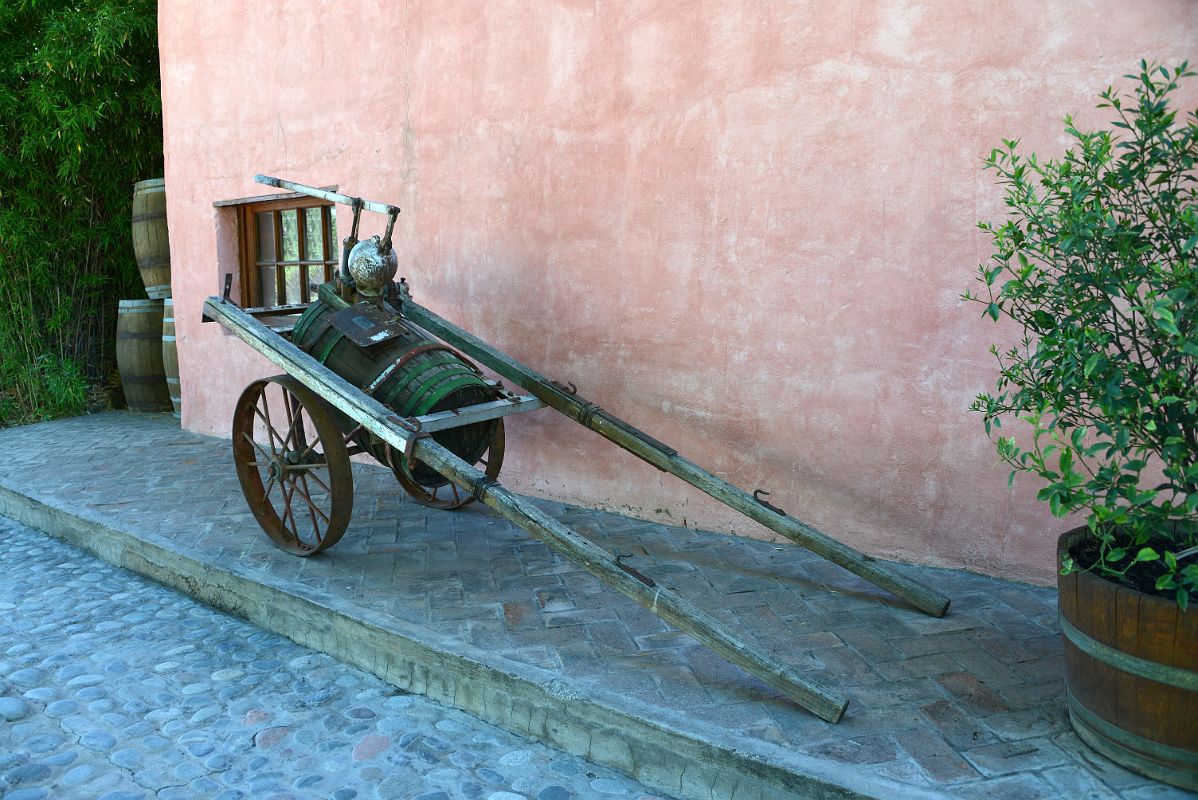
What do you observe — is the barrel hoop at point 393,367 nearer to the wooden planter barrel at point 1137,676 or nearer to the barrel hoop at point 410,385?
the barrel hoop at point 410,385

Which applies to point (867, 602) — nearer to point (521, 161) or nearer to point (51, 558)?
point (521, 161)

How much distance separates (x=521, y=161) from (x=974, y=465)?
3.03 metres

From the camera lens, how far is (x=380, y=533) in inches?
179

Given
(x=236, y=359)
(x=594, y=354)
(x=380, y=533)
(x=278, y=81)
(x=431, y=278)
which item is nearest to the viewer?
(x=380, y=533)

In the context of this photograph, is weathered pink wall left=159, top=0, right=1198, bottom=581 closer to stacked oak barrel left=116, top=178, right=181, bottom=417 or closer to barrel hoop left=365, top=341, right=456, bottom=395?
barrel hoop left=365, top=341, right=456, bottom=395

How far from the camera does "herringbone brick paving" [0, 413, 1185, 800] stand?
2488 millimetres

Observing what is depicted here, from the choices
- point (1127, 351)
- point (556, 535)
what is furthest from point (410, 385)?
point (1127, 351)

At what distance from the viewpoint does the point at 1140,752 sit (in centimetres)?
230

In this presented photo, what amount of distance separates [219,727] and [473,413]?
1557mm

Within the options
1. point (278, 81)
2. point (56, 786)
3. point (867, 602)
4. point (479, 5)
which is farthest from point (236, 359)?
point (867, 602)

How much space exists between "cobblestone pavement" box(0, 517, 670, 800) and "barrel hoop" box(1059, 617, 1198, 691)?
133 cm

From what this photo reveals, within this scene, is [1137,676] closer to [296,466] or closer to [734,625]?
[734,625]

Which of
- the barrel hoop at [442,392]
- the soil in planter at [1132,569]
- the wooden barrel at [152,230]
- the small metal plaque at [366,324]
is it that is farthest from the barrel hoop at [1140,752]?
the wooden barrel at [152,230]

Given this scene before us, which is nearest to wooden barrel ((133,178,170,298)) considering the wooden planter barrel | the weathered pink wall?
the weathered pink wall
